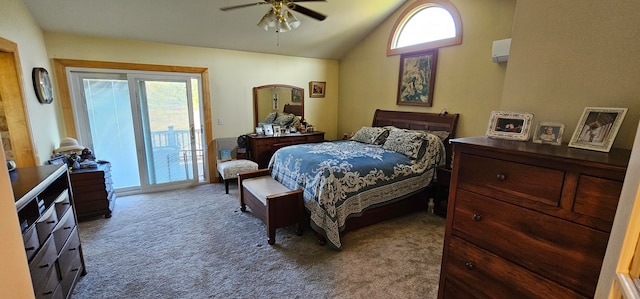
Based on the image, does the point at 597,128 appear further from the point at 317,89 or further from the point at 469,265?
the point at 317,89

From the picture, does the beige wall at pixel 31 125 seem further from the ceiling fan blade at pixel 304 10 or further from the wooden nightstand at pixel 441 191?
the wooden nightstand at pixel 441 191

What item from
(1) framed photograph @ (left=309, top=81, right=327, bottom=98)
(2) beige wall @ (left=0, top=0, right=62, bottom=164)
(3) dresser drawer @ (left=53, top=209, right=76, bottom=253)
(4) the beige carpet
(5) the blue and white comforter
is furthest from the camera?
(1) framed photograph @ (left=309, top=81, right=327, bottom=98)

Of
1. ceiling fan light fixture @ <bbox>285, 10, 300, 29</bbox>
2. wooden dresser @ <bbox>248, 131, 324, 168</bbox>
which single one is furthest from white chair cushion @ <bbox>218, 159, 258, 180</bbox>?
ceiling fan light fixture @ <bbox>285, 10, 300, 29</bbox>

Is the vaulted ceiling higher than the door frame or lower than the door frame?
higher

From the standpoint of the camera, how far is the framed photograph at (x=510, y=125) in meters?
1.39

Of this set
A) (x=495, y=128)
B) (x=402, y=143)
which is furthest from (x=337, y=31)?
(x=495, y=128)

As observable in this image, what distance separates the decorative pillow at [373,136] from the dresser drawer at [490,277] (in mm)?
2678

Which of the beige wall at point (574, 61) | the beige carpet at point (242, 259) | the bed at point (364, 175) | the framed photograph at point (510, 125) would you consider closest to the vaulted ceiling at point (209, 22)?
the bed at point (364, 175)

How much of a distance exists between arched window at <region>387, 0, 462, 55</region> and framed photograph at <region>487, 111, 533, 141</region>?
263cm

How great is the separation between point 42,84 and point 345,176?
11.6ft

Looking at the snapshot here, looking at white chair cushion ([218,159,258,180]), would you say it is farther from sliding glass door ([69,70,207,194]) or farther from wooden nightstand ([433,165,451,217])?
wooden nightstand ([433,165,451,217])

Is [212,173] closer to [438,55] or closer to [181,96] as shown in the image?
[181,96]

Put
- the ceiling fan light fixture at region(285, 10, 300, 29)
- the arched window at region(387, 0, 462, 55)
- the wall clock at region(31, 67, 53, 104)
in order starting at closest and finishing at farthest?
1. the ceiling fan light fixture at region(285, 10, 300, 29)
2. the wall clock at region(31, 67, 53, 104)
3. the arched window at region(387, 0, 462, 55)

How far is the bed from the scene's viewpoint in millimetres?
2662
